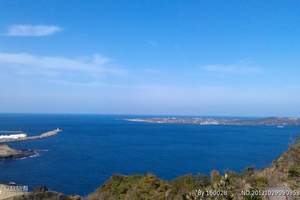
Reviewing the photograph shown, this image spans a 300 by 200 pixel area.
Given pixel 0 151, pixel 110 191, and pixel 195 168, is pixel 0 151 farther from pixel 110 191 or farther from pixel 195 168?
pixel 110 191

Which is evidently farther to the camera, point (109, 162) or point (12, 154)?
point (12, 154)

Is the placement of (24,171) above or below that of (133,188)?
below

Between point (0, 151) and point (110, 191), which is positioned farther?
point (0, 151)

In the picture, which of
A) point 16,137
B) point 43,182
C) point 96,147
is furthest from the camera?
point 16,137

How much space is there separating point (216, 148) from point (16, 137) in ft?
161

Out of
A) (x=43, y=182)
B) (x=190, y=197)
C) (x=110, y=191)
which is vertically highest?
(x=190, y=197)

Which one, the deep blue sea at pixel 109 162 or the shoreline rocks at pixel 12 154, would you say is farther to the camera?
the shoreline rocks at pixel 12 154

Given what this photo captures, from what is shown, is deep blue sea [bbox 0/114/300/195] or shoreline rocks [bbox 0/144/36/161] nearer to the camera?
deep blue sea [bbox 0/114/300/195]

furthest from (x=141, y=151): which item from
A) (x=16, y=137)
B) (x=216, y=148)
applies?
(x=16, y=137)

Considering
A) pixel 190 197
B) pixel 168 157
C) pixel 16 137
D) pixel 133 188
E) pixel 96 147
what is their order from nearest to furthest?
pixel 190 197
pixel 133 188
pixel 168 157
pixel 96 147
pixel 16 137

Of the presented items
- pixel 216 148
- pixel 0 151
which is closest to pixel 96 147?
pixel 0 151

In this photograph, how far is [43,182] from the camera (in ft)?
155

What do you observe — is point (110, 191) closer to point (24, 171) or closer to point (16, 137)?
point (24, 171)

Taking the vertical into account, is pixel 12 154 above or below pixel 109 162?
above
